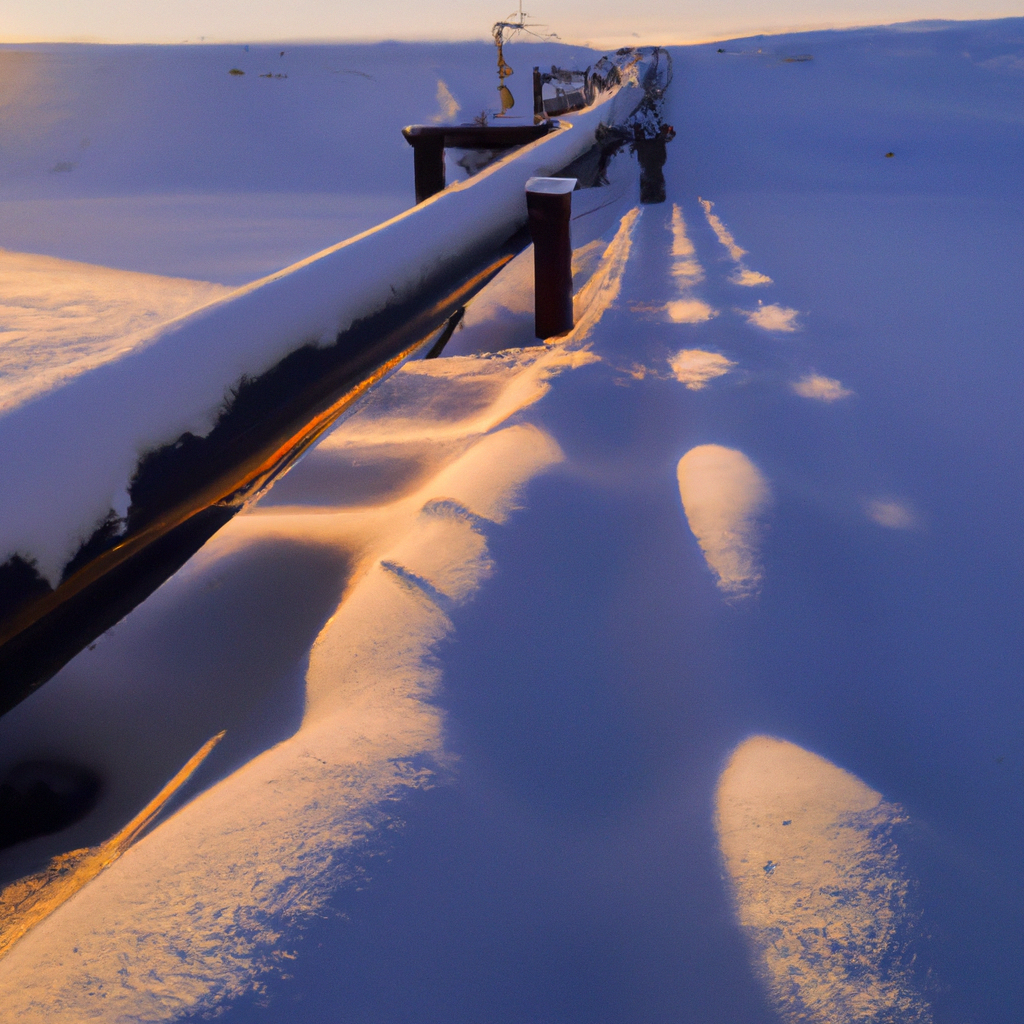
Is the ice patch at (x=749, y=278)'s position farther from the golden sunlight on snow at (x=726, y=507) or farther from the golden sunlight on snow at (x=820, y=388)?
the golden sunlight on snow at (x=726, y=507)

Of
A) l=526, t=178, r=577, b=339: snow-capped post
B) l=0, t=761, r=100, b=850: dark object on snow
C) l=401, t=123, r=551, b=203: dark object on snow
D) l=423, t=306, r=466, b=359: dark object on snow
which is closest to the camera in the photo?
l=0, t=761, r=100, b=850: dark object on snow

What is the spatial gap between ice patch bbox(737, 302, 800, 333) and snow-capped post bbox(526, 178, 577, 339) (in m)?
0.91

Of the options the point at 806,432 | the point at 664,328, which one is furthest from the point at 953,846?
the point at 664,328

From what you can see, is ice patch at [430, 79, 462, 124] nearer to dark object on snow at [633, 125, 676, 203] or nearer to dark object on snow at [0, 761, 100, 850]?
dark object on snow at [633, 125, 676, 203]

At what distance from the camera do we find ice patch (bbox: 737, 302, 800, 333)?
348cm

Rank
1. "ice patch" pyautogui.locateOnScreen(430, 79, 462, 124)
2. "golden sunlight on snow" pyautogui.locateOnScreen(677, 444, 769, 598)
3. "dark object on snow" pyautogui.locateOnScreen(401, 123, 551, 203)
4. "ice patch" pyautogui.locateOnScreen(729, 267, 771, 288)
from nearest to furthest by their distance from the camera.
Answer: "golden sunlight on snow" pyautogui.locateOnScreen(677, 444, 769, 598) < "ice patch" pyautogui.locateOnScreen(729, 267, 771, 288) < "dark object on snow" pyautogui.locateOnScreen(401, 123, 551, 203) < "ice patch" pyautogui.locateOnScreen(430, 79, 462, 124)

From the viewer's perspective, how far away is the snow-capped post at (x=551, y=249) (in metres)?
3.13

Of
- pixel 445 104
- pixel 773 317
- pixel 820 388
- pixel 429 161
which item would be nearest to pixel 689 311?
pixel 773 317

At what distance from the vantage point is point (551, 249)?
3.33 metres

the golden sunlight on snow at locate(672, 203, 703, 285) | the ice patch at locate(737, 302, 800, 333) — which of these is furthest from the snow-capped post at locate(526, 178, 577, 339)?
the golden sunlight on snow at locate(672, 203, 703, 285)

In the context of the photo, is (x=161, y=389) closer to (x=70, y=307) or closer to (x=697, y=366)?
(x=697, y=366)

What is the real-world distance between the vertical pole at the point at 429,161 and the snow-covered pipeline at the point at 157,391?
10.3ft

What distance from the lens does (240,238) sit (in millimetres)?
9297

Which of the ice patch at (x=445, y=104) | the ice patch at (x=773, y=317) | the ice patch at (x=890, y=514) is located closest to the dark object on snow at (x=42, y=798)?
the ice patch at (x=890, y=514)
